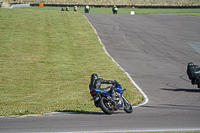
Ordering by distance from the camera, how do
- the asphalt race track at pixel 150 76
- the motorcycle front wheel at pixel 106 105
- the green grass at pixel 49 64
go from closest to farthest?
Answer: the asphalt race track at pixel 150 76 → the motorcycle front wheel at pixel 106 105 → the green grass at pixel 49 64

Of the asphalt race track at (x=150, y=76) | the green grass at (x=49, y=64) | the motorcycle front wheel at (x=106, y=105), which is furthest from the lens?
the green grass at (x=49, y=64)

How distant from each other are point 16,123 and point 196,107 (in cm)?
641

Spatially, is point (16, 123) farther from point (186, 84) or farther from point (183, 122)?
point (186, 84)

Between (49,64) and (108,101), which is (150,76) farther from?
(108,101)

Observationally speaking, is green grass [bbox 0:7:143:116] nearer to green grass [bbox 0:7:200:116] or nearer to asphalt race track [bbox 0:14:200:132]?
green grass [bbox 0:7:200:116]

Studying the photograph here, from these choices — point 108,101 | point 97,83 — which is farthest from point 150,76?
point 97,83

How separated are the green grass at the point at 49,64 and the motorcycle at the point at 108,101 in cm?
135

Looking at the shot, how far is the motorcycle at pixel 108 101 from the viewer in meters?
9.12

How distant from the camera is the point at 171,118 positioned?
8.98m

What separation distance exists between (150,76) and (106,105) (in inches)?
361

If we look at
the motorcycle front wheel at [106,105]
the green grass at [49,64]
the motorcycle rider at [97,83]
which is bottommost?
the green grass at [49,64]

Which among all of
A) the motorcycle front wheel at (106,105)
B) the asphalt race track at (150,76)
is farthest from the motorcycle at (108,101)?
the asphalt race track at (150,76)

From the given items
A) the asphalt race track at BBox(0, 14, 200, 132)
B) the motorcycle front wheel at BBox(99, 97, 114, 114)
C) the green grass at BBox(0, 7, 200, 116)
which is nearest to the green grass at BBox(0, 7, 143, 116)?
the green grass at BBox(0, 7, 200, 116)

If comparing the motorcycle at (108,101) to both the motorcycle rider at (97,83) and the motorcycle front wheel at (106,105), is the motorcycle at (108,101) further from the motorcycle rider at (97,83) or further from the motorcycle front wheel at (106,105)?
the motorcycle rider at (97,83)
